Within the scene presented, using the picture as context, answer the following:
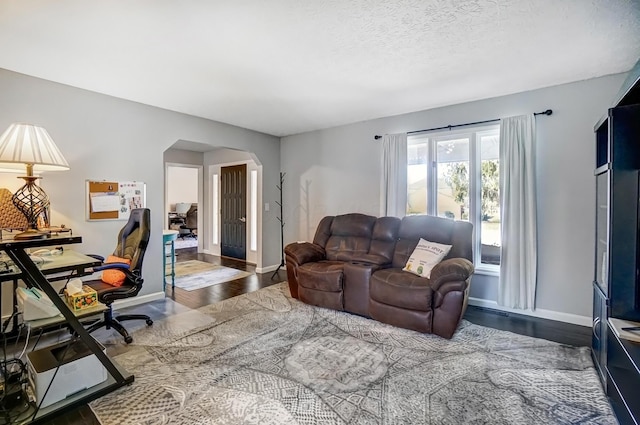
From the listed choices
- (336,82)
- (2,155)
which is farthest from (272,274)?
(2,155)

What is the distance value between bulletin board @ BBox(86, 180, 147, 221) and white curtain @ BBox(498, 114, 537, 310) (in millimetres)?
4282

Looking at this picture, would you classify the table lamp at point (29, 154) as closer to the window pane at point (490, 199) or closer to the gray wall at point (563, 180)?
the gray wall at point (563, 180)

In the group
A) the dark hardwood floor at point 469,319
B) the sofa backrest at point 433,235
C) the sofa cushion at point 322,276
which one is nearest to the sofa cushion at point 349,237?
the sofa cushion at point 322,276

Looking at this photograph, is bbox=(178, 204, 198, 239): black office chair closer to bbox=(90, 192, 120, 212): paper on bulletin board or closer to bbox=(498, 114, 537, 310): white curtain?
bbox=(90, 192, 120, 212): paper on bulletin board

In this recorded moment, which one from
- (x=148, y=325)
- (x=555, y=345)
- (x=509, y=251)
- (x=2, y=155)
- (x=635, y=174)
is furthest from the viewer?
(x=509, y=251)

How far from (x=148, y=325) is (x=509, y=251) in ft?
12.7

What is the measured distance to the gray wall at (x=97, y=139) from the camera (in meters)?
2.95

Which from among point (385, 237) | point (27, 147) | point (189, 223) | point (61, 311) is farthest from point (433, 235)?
point (189, 223)

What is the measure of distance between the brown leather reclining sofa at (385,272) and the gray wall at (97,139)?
2040mm

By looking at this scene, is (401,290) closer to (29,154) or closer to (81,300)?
(81,300)

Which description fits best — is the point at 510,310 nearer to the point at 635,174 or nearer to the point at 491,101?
the point at 635,174

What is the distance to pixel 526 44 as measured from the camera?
2.34 m

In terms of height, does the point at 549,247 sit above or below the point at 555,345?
above

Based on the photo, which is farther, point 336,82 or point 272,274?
point 272,274
